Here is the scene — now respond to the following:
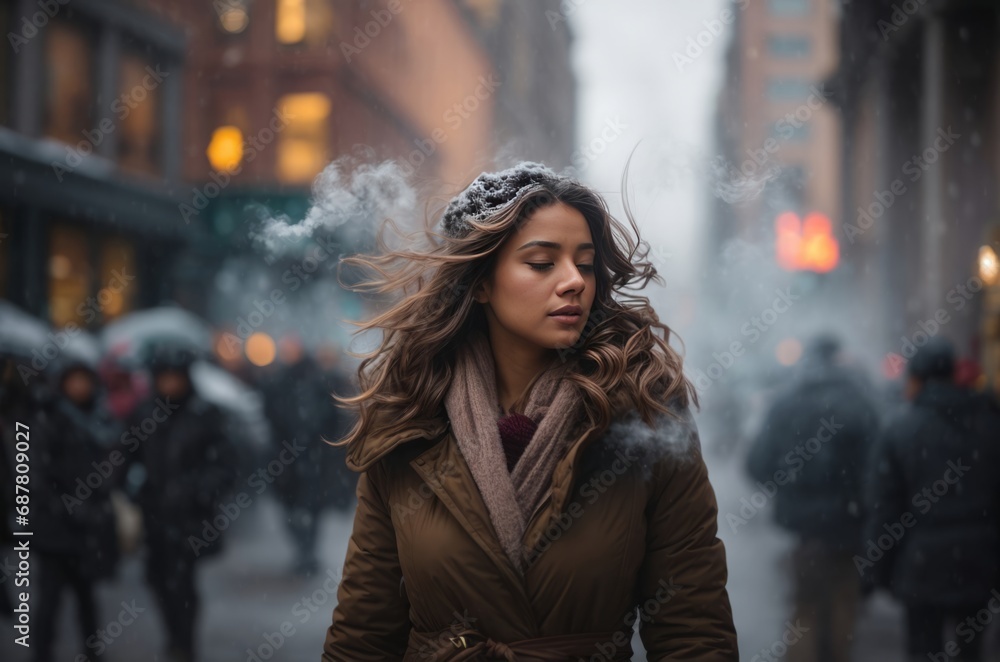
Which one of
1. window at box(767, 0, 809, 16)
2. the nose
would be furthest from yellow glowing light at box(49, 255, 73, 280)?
the nose

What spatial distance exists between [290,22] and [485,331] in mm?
8367

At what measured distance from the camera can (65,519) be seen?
481 cm

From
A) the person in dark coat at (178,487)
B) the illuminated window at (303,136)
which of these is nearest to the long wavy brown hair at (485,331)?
the person in dark coat at (178,487)

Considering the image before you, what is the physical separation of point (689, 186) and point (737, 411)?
4909 mm

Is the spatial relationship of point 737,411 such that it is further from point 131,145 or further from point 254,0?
point 131,145

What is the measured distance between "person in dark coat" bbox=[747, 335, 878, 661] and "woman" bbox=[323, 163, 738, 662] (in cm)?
346

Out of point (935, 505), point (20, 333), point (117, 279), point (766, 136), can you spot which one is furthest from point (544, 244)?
point (117, 279)

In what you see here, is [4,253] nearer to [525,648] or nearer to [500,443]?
[500,443]

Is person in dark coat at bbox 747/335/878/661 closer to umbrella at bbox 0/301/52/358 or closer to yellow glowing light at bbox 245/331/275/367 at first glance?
yellow glowing light at bbox 245/331/275/367

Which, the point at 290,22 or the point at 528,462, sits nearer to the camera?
the point at 528,462

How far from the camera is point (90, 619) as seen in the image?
491cm

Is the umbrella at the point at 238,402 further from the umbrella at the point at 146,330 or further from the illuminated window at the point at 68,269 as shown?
the illuminated window at the point at 68,269

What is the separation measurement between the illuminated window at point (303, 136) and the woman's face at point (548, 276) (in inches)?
231

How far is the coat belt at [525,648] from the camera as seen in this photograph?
1.76m
